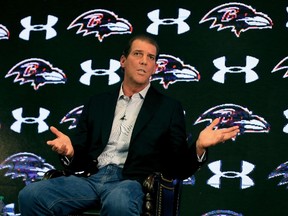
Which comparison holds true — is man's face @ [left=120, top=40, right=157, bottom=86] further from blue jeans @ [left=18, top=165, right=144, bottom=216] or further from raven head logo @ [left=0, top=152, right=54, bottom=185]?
raven head logo @ [left=0, top=152, right=54, bottom=185]

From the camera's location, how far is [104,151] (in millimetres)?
3021

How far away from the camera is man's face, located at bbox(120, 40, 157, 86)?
3.12 m

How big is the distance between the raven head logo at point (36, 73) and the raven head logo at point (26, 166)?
623 millimetres

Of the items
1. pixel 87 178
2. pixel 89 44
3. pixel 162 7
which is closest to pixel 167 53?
Result: pixel 162 7

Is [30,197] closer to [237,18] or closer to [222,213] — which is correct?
[222,213]

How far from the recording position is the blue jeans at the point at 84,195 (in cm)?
258

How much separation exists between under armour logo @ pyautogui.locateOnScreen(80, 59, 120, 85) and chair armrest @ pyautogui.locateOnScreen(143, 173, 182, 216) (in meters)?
1.87

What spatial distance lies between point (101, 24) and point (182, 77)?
0.90 m

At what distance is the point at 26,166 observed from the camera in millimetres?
4594

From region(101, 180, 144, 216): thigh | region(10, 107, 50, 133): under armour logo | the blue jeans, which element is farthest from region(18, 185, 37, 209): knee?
region(10, 107, 50, 133): under armour logo

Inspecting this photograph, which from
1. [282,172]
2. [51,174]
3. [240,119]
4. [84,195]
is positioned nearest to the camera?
[84,195]

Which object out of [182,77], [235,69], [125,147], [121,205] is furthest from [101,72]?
[121,205]

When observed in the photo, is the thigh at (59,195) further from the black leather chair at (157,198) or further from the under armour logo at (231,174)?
the under armour logo at (231,174)

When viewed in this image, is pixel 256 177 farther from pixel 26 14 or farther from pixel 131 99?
pixel 26 14
